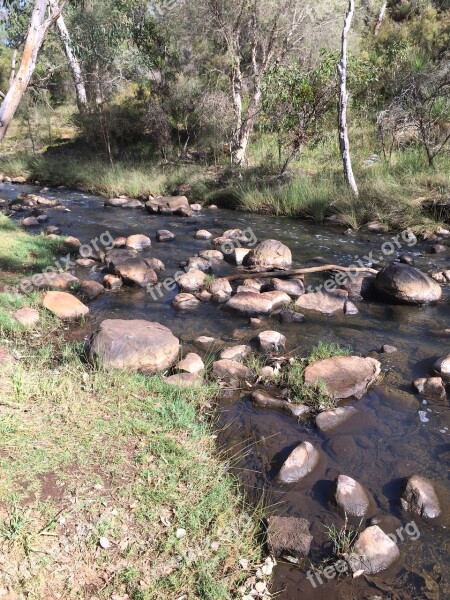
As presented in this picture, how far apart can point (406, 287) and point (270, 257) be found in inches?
99.3

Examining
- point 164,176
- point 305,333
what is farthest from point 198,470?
point 164,176

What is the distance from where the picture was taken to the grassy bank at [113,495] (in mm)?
2418

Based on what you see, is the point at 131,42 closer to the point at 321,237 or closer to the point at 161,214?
the point at 161,214

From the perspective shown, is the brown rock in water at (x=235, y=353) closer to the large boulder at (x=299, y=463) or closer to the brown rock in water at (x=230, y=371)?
the brown rock in water at (x=230, y=371)

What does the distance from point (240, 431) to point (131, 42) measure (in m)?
21.2

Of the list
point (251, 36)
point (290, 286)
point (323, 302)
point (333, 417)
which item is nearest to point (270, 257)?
point (290, 286)

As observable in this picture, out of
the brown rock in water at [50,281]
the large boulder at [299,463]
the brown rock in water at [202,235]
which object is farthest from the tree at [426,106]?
the large boulder at [299,463]

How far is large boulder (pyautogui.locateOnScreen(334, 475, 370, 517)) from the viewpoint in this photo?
316cm

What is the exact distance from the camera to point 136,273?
7543 mm

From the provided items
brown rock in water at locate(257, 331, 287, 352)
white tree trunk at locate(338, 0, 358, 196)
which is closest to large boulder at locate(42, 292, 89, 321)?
brown rock in water at locate(257, 331, 287, 352)

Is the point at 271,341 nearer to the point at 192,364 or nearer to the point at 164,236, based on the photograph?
the point at 192,364

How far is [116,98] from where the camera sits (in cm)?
2195

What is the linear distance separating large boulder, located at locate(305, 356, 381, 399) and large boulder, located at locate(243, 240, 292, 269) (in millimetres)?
3623

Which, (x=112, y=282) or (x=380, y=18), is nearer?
(x=112, y=282)
